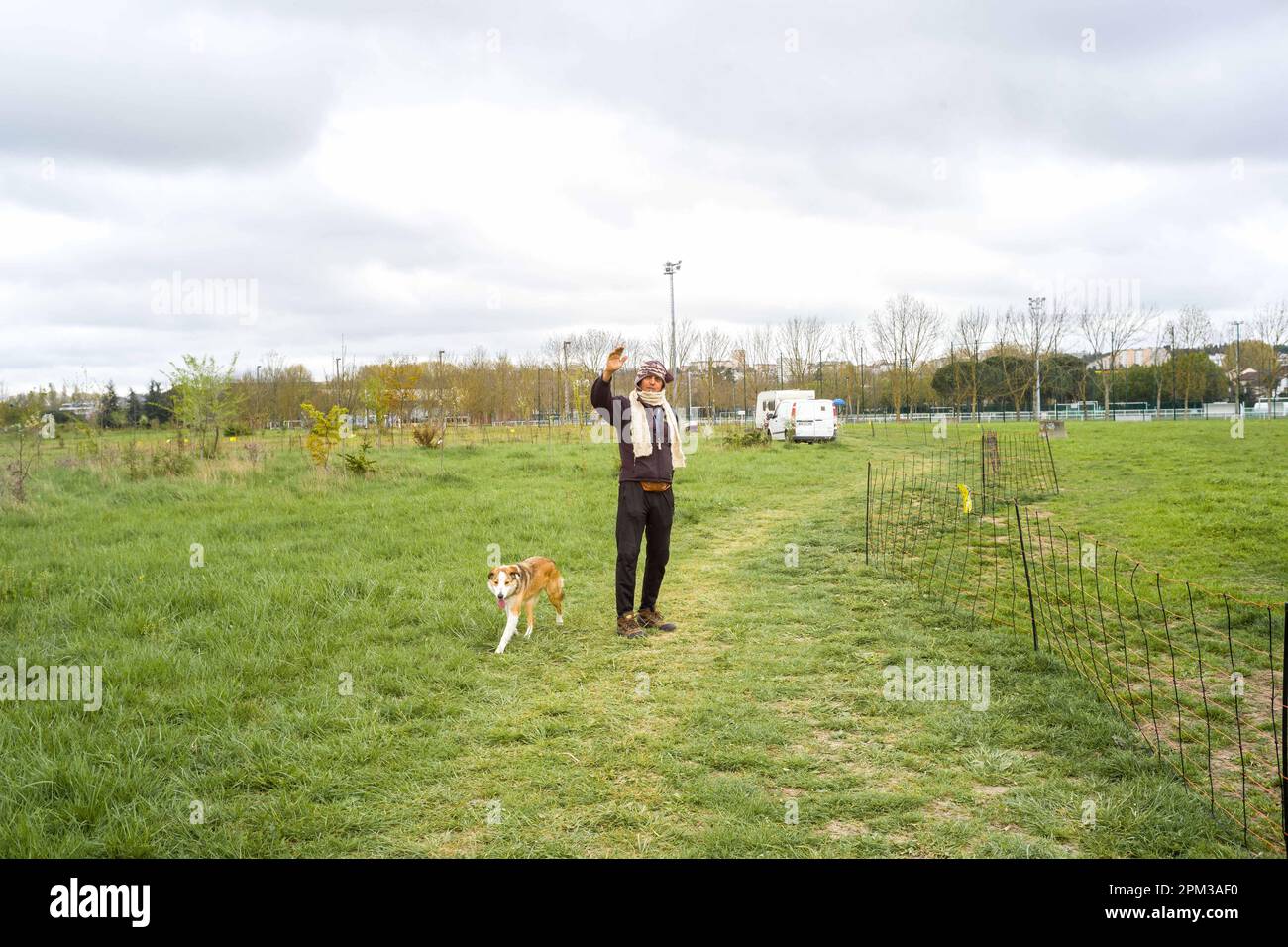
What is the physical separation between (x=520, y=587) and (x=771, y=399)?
30544 mm

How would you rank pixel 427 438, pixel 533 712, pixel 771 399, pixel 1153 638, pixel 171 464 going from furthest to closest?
pixel 771 399 → pixel 427 438 → pixel 171 464 → pixel 1153 638 → pixel 533 712

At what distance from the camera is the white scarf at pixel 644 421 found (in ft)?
19.8

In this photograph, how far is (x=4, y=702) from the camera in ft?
14.6

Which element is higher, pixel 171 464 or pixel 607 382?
pixel 607 382

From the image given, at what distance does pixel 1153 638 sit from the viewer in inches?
234

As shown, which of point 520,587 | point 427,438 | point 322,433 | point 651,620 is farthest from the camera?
point 427,438

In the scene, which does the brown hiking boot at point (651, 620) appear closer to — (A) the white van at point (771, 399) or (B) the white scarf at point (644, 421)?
(B) the white scarf at point (644, 421)

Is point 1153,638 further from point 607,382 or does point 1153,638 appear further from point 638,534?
point 607,382

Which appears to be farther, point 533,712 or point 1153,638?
point 1153,638

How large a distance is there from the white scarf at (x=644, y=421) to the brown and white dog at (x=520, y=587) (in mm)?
1199

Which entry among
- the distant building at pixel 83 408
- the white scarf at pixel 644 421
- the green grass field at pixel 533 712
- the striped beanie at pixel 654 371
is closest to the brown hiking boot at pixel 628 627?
the green grass field at pixel 533 712

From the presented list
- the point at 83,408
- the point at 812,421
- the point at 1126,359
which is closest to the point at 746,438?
the point at 812,421

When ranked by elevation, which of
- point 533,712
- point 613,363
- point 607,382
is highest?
point 613,363
